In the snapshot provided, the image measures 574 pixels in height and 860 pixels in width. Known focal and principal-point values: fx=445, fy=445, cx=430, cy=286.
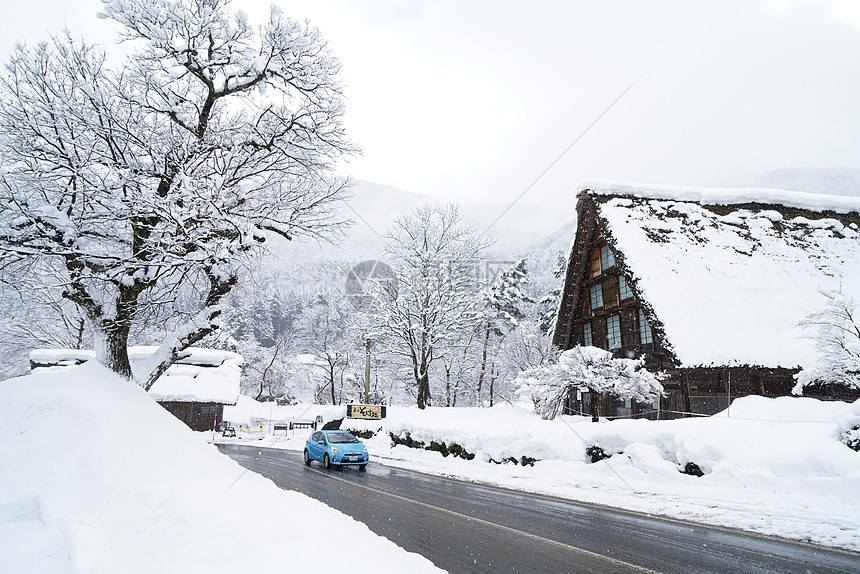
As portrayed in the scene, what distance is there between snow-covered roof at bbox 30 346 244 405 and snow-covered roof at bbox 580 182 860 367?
104 feet

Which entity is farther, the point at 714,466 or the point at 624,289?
the point at 624,289

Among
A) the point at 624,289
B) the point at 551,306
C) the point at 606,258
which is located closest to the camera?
the point at 624,289

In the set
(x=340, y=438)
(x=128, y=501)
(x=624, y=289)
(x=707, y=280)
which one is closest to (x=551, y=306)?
(x=624, y=289)

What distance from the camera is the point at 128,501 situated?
573 centimetres

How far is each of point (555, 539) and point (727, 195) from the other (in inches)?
933

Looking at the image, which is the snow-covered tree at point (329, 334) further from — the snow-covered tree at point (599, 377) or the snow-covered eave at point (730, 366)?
the snow-covered eave at point (730, 366)

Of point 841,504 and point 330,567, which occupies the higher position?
point 330,567

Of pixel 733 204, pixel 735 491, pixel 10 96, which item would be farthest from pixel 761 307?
pixel 10 96

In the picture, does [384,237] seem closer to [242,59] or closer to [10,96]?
[242,59]

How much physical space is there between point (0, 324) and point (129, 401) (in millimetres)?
30461

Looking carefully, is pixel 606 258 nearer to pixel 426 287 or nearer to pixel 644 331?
pixel 644 331

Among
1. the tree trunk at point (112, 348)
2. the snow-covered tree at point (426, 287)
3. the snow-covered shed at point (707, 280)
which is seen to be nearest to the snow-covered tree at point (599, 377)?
the snow-covered shed at point (707, 280)

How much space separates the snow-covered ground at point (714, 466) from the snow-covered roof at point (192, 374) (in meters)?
27.1

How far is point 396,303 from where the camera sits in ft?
94.2
